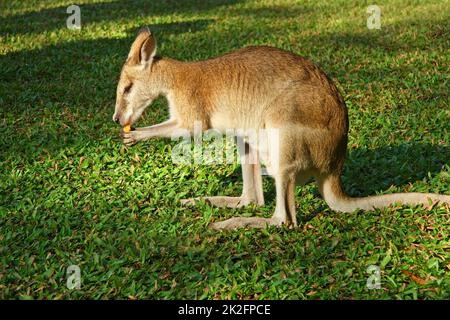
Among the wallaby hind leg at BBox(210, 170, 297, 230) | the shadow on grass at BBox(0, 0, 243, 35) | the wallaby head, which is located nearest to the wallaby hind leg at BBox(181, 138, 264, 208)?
the wallaby hind leg at BBox(210, 170, 297, 230)

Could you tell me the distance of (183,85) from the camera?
4004 millimetres

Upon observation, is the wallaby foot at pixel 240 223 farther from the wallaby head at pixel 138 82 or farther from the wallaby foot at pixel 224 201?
the wallaby head at pixel 138 82

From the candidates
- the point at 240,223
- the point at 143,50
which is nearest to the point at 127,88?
the point at 143,50

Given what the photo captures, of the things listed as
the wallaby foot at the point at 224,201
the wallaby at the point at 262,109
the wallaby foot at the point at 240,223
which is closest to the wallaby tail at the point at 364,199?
the wallaby at the point at 262,109

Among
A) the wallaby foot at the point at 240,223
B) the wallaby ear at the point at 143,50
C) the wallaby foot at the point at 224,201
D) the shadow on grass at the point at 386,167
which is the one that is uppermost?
the wallaby ear at the point at 143,50

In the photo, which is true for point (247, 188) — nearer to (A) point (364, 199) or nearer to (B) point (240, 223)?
(B) point (240, 223)

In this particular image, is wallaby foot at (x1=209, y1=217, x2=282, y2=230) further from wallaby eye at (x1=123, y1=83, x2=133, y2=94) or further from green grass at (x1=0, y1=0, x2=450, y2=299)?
wallaby eye at (x1=123, y1=83, x2=133, y2=94)

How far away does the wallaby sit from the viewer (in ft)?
12.1

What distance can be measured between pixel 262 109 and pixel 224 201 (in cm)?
70

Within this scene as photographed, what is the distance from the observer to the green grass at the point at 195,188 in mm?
3354

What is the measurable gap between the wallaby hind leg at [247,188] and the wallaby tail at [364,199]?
419 mm
